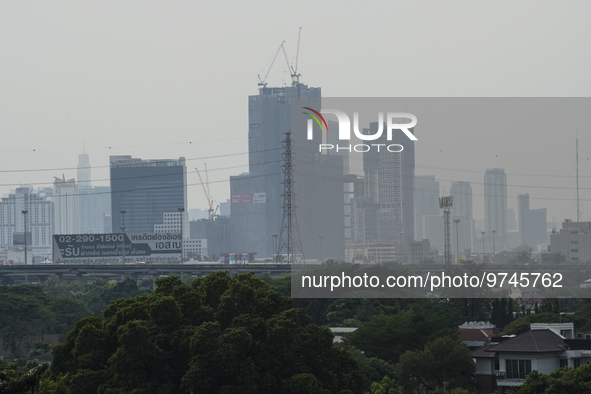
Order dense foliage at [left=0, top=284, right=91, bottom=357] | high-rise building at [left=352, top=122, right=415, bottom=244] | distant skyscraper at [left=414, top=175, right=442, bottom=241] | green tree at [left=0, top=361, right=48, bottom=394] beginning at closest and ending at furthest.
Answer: green tree at [left=0, top=361, right=48, bottom=394] → dense foliage at [left=0, top=284, right=91, bottom=357] → high-rise building at [left=352, top=122, right=415, bottom=244] → distant skyscraper at [left=414, top=175, right=442, bottom=241]

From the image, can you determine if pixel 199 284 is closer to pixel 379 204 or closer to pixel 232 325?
pixel 232 325

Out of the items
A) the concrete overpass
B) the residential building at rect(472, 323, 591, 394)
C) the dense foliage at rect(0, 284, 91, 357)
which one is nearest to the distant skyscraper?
the concrete overpass

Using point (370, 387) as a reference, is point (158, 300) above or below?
above

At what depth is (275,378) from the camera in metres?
36.5

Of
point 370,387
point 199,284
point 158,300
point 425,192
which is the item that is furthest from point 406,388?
point 425,192

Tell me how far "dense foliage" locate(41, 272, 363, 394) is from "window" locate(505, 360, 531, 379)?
1273 cm

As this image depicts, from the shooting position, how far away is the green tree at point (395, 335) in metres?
59.5

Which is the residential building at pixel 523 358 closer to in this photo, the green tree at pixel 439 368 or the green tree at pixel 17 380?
the green tree at pixel 439 368

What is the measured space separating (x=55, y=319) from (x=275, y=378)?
63.5m

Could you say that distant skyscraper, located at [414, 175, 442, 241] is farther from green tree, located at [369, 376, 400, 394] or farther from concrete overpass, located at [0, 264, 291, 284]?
green tree, located at [369, 376, 400, 394]

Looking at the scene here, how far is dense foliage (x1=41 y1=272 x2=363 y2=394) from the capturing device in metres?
35.6

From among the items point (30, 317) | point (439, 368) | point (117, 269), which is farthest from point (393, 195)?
point (439, 368)

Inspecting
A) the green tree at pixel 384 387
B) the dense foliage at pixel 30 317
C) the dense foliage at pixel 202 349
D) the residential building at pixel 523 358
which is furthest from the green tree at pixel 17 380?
the dense foliage at pixel 30 317

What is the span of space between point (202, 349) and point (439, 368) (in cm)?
1867
